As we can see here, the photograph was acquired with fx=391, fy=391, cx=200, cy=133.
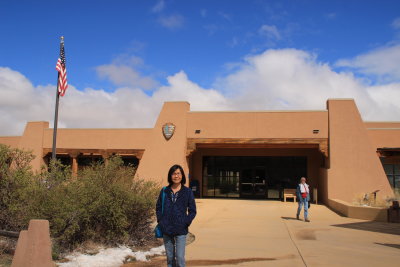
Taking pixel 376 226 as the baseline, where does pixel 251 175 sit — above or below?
above

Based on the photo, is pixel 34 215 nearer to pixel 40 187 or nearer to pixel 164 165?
pixel 40 187

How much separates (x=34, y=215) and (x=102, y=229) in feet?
4.66

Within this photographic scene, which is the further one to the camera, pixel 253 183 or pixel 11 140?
pixel 11 140

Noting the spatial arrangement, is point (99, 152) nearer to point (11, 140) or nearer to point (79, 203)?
point (11, 140)

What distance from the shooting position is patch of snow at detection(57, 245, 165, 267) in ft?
22.8

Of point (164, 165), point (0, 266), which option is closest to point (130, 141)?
point (164, 165)

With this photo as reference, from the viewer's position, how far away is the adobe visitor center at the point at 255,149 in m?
20.3

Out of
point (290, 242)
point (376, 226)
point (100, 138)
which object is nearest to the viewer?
point (290, 242)

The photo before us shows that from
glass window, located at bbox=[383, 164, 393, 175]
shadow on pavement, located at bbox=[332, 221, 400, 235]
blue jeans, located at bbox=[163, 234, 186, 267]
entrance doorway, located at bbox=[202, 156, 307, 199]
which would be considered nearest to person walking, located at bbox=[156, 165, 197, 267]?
blue jeans, located at bbox=[163, 234, 186, 267]

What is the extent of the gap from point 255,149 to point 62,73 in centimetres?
1226

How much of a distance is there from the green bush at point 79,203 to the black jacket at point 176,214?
2.92 meters

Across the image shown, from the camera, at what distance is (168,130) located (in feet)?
73.0

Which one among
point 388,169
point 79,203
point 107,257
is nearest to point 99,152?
point 79,203

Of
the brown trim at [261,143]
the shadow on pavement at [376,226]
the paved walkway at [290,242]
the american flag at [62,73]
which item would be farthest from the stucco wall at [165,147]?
the shadow on pavement at [376,226]
